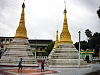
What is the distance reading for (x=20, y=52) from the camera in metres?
24.7

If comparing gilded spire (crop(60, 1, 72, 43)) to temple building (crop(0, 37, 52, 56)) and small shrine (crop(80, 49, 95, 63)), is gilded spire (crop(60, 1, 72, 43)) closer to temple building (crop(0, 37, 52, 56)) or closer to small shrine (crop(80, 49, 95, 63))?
small shrine (crop(80, 49, 95, 63))

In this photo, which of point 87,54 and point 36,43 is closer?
point 87,54

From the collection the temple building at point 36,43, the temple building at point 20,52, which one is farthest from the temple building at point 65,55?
the temple building at point 36,43

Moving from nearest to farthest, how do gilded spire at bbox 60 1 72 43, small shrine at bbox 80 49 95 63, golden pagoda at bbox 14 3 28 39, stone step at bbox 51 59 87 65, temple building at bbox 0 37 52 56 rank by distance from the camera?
stone step at bbox 51 59 87 65, golden pagoda at bbox 14 3 28 39, gilded spire at bbox 60 1 72 43, small shrine at bbox 80 49 95 63, temple building at bbox 0 37 52 56

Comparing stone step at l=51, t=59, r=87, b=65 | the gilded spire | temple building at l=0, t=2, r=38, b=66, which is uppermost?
the gilded spire

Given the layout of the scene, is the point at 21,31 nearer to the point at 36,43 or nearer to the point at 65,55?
the point at 65,55

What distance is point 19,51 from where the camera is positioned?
24.8 metres

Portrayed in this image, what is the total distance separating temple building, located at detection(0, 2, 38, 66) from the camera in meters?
24.1

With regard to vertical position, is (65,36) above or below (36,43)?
below

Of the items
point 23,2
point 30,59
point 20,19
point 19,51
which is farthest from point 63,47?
point 23,2

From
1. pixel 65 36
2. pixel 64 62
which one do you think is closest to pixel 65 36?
pixel 65 36

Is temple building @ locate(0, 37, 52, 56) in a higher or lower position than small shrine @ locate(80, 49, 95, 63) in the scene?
higher

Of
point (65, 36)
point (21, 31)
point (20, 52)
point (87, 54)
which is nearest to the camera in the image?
point (20, 52)

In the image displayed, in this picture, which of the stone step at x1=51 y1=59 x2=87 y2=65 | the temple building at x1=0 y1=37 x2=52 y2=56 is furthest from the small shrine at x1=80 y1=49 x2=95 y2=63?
the temple building at x1=0 y1=37 x2=52 y2=56
